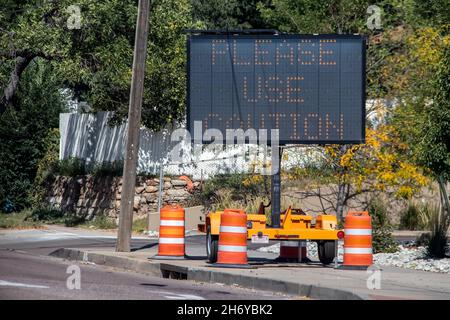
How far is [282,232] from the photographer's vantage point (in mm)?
18203

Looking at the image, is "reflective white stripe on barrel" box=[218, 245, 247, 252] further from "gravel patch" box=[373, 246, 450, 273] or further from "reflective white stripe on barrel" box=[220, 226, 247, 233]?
"gravel patch" box=[373, 246, 450, 273]

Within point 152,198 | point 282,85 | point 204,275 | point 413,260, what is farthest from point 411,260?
point 152,198

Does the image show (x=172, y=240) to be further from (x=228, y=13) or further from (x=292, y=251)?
(x=228, y=13)

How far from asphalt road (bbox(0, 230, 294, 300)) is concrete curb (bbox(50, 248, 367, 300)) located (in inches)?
8.3

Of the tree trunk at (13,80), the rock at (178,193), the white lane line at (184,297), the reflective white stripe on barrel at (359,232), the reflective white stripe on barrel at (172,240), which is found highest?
the tree trunk at (13,80)

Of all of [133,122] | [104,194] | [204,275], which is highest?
[133,122]

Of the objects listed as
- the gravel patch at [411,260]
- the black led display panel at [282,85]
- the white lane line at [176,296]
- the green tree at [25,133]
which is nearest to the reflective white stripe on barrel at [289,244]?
the gravel patch at [411,260]

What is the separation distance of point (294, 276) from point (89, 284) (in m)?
3.51

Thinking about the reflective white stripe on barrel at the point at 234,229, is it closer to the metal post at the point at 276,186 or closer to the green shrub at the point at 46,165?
the metal post at the point at 276,186

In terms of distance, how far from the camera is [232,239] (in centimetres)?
1769

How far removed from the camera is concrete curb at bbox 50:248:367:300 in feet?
45.9

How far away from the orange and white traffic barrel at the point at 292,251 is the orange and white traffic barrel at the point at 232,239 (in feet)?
7.93

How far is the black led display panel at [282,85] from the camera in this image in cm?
1872

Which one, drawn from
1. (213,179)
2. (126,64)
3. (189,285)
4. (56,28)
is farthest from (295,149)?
(189,285)
